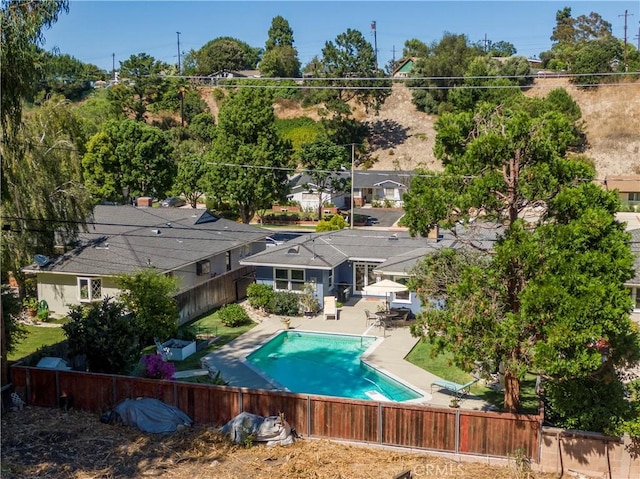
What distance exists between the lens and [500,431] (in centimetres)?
Result: 1426

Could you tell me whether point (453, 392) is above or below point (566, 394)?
below

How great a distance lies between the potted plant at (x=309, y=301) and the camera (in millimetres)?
28625

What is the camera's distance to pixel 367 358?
75.3ft

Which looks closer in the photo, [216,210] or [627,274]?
[627,274]

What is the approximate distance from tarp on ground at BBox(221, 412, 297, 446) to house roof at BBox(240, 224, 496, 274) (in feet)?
43.7

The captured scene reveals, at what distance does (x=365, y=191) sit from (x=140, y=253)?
40.3 m

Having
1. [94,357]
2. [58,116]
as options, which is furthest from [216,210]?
[94,357]

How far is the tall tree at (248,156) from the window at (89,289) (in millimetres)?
19720

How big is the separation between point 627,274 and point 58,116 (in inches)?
1123

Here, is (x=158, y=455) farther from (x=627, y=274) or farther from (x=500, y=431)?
(x=627, y=274)

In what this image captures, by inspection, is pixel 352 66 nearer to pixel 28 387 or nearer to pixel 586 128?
pixel 586 128

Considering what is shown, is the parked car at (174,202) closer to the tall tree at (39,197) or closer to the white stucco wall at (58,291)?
the tall tree at (39,197)

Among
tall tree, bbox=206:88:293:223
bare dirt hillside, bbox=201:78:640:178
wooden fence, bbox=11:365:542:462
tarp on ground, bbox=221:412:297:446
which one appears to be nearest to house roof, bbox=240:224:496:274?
wooden fence, bbox=11:365:542:462

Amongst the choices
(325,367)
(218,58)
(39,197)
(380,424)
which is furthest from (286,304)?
(218,58)
